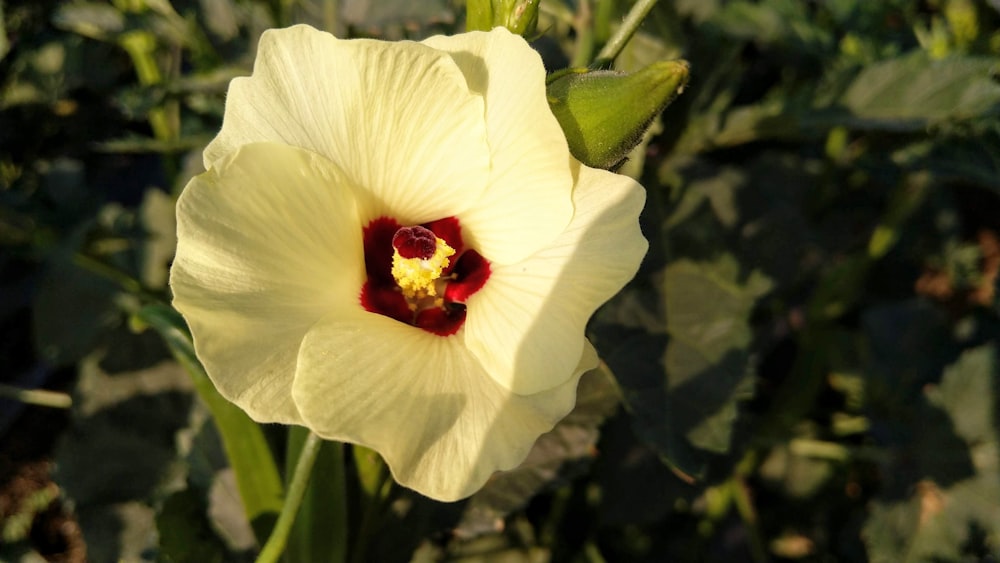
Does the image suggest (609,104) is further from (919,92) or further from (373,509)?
(919,92)

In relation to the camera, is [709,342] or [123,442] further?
[123,442]

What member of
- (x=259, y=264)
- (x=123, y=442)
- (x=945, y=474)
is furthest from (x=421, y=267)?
(x=945, y=474)

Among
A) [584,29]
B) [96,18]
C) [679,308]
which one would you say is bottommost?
[679,308]

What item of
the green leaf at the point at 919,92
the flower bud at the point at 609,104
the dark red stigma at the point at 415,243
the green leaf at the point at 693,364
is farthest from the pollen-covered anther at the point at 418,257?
the green leaf at the point at 919,92

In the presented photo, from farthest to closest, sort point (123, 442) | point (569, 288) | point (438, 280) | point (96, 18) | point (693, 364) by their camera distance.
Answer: point (123, 442) < point (96, 18) < point (693, 364) < point (438, 280) < point (569, 288)

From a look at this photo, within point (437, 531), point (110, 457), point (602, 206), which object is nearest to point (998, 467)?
point (437, 531)

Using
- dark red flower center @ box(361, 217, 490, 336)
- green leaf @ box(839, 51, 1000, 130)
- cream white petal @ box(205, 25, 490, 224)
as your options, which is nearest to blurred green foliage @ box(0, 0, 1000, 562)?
green leaf @ box(839, 51, 1000, 130)

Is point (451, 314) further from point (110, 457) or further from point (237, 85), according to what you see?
point (110, 457)
